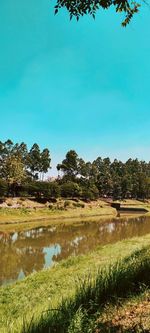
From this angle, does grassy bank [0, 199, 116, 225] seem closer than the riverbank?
No

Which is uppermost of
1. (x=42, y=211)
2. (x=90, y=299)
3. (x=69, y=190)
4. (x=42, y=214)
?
(x=69, y=190)

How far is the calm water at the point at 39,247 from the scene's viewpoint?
61.9 ft

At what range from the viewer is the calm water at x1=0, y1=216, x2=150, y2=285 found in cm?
1888

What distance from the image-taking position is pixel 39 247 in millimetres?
26281

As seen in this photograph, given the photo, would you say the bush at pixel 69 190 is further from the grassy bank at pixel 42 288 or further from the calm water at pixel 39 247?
the grassy bank at pixel 42 288

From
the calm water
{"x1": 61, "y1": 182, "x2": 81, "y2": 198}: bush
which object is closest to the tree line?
{"x1": 61, "y1": 182, "x2": 81, "y2": 198}: bush

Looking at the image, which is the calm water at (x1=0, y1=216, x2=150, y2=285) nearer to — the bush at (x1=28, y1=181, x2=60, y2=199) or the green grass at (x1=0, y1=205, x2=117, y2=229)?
the green grass at (x1=0, y1=205, x2=117, y2=229)

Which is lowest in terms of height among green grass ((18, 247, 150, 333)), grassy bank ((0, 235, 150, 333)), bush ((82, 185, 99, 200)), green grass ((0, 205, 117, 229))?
grassy bank ((0, 235, 150, 333))

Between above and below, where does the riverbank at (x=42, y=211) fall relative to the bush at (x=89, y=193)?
below

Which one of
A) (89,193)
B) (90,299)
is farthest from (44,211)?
(90,299)

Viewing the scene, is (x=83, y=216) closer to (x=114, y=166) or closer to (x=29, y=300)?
(x=29, y=300)

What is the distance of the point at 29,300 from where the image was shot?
446 inches

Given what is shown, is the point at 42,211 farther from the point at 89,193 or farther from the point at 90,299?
the point at 90,299

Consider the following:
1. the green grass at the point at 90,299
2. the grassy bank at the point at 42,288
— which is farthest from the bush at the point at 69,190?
the green grass at the point at 90,299
